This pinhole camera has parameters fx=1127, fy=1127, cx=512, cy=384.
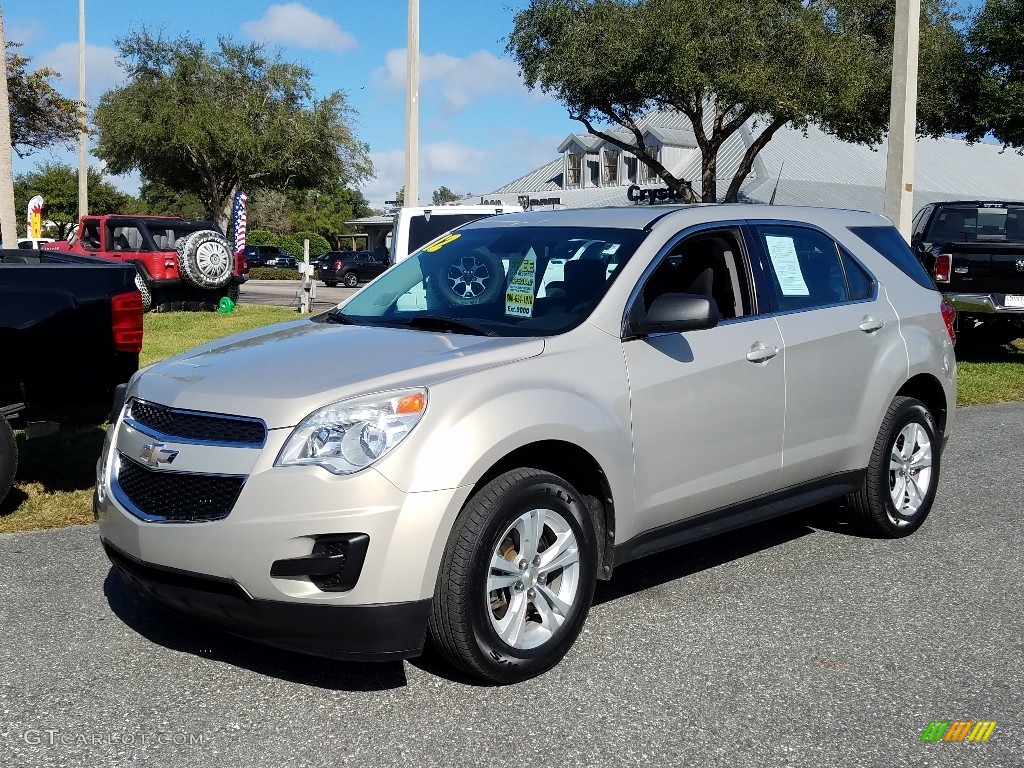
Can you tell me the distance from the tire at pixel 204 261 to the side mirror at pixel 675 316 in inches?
A: 664

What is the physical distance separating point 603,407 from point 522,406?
45 centimetres

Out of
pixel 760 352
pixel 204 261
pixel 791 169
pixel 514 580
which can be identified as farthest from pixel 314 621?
pixel 791 169

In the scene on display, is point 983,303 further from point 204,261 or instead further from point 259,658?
point 204,261

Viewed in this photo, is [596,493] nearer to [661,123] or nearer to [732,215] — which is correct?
[732,215]

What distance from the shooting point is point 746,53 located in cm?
2550

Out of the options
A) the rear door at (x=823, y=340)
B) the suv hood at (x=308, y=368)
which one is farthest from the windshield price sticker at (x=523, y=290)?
the rear door at (x=823, y=340)

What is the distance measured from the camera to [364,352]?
4.38 metres

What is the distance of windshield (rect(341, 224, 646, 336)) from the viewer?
4.78 metres

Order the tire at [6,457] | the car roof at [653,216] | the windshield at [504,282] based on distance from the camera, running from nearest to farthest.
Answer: the windshield at [504,282]
the car roof at [653,216]
the tire at [6,457]

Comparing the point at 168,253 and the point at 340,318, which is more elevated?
the point at 168,253

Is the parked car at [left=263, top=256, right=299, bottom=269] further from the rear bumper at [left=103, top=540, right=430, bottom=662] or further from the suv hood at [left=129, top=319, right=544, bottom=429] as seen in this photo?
the rear bumper at [left=103, top=540, right=430, bottom=662]

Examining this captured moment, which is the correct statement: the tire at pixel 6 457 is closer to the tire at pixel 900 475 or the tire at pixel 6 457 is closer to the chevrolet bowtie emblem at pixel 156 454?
the chevrolet bowtie emblem at pixel 156 454

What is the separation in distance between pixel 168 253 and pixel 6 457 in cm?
1499

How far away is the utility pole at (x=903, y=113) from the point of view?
12789 millimetres
